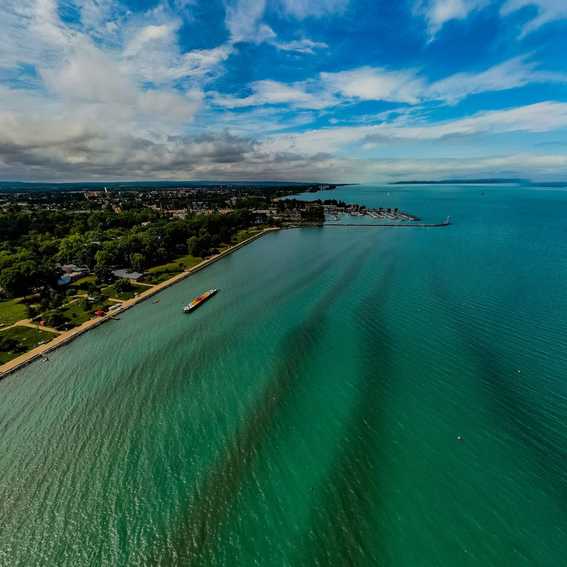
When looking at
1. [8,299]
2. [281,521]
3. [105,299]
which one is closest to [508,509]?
[281,521]

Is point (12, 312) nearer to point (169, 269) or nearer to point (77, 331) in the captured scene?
point (77, 331)

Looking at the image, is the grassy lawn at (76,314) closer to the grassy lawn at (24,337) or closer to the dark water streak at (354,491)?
the grassy lawn at (24,337)

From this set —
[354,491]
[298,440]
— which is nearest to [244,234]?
[298,440]

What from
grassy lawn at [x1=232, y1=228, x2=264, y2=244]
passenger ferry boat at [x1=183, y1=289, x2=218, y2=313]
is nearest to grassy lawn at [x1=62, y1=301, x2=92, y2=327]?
passenger ferry boat at [x1=183, y1=289, x2=218, y2=313]

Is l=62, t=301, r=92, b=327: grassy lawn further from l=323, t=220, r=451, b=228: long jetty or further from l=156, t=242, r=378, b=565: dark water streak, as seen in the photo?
l=323, t=220, r=451, b=228: long jetty

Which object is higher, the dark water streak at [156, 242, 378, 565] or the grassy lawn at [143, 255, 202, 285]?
the dark water streak at [156, 242, 378, 565]

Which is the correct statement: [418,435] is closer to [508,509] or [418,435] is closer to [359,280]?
[508,509]
